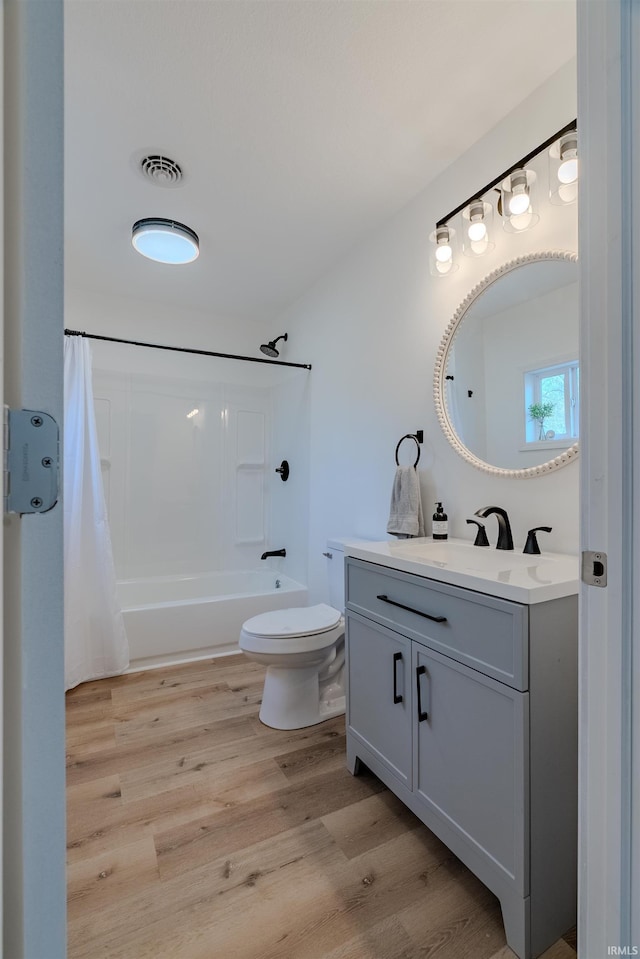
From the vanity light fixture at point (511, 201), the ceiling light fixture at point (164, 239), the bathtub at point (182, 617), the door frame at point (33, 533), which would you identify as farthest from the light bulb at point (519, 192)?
the bathtub at point (182, 617)

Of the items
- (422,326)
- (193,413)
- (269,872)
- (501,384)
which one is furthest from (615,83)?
(193,413)

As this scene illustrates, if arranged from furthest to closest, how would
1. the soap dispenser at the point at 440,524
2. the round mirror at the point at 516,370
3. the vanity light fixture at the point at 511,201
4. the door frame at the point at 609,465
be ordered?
the soap dispenser at the point at 440,524 < the round mirror at the point at 516,370 < the vanity light fixture at the point at 511,201 < the door frame at the point at 609,465

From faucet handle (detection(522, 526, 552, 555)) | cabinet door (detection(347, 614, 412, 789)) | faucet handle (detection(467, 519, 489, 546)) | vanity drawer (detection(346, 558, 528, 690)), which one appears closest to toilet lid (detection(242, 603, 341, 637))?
cabinet door (detection(347, 614, 412, 789))

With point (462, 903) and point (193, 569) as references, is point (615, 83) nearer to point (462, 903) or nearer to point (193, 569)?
point (462, 903)

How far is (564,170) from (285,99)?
99cm

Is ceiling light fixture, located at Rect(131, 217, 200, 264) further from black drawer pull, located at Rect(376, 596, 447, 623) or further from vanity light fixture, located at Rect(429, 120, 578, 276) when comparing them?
black drawer pull, located at Rect(376, 596, 447, 623)

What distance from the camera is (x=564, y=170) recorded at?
1323 mm

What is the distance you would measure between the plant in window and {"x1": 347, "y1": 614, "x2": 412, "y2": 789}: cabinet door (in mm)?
839

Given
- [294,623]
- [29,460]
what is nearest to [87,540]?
[294,623]

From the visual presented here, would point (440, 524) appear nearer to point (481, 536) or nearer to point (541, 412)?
point (481, 536)

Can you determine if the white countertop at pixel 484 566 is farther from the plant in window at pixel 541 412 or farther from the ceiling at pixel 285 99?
the ceiling at pixel 285 99

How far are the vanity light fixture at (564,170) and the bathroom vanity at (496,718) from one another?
1124 millimetres

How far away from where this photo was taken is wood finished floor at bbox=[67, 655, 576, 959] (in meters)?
1.06

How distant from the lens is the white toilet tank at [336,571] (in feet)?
7.54
